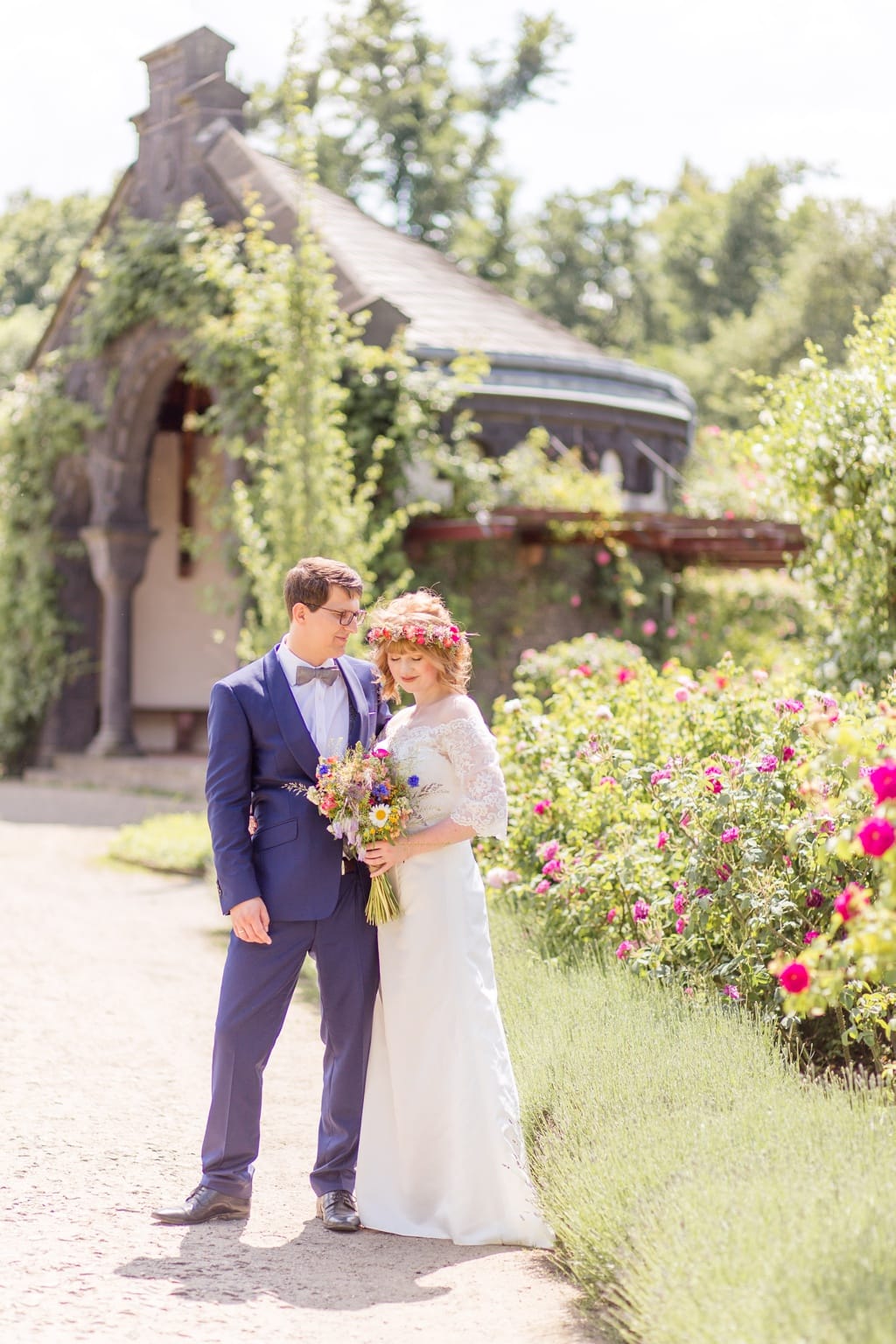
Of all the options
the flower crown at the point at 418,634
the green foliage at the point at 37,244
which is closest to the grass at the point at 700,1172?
the flower crown at the point at 418,634

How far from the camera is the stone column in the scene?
17.7 m

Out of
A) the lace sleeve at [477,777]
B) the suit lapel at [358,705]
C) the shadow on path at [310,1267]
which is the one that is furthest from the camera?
the suit lapel at [358,705]

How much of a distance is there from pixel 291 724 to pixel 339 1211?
1.38m

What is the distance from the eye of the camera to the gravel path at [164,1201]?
3.66 m

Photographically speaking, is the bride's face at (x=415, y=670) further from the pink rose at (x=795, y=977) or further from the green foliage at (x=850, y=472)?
the green foliage at (x=850, y=472)

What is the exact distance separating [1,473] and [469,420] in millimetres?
6518

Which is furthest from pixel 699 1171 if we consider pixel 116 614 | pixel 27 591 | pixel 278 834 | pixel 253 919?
pixel 27 591

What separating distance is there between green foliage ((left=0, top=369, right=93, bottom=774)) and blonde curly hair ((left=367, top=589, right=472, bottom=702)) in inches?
571

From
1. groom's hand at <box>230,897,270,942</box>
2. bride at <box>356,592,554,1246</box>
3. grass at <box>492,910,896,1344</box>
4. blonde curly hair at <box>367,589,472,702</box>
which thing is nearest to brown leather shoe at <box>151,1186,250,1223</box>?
bride at <box>356,592,554,1246</box>

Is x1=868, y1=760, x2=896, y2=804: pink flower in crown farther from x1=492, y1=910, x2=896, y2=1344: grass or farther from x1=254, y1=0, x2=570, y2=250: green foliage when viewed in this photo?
x1=254, y1=0, x2=570, y2=250: green foliage

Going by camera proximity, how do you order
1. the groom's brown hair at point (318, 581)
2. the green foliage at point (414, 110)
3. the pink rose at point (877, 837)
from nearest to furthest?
the pink rose at point (877, 837), the groom's brown hair at point (318, 581), the green foliage at point (414, 110)

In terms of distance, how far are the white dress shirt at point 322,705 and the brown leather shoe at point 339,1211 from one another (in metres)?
1.26

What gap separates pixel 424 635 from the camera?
448 centimetres

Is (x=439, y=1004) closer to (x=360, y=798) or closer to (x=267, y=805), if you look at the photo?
(x=360, y=798)
